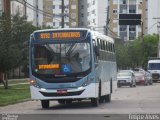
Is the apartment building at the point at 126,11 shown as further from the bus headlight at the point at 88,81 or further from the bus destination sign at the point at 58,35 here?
the bus headlight at the point at 88,81

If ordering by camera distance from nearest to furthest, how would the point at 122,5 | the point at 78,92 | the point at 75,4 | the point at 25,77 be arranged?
the point at 78,92
the point at 25,77
the point at 122,5
the point at 75,4

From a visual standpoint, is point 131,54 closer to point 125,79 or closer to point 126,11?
point 125,79

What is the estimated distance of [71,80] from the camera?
83.8 feet

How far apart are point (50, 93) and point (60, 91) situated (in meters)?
0.45

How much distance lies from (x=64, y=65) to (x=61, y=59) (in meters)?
0.29

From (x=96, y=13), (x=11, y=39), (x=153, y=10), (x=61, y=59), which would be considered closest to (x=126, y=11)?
(x=153, y=10)

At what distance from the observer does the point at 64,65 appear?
84.0 ft

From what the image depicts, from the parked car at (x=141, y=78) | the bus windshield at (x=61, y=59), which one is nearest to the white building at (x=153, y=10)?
the parked car at (x=141, y=78)

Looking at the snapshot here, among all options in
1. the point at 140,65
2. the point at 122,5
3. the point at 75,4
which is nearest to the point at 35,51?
the point at 140,65

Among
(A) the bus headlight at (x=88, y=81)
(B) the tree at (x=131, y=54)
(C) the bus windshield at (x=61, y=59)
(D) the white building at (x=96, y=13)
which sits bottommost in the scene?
(B) the tree at (x=131, y=54)

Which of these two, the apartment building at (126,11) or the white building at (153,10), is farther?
the apartment building at (126,11)

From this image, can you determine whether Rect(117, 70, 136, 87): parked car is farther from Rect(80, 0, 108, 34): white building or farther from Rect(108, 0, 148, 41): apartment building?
Rect(108, 0, 148, 41): apartment building

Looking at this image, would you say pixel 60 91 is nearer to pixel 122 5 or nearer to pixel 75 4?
pixel 122 5

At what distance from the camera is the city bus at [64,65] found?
83.8 feet
